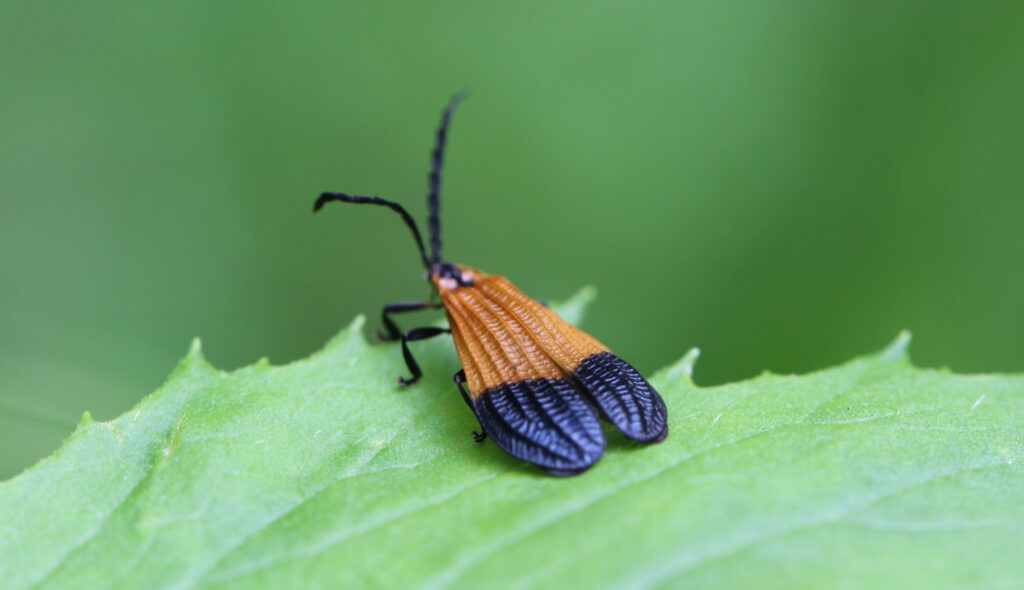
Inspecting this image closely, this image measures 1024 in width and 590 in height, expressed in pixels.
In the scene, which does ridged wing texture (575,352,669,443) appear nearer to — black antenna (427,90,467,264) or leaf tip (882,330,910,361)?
leaf tip (882,330,910,361)

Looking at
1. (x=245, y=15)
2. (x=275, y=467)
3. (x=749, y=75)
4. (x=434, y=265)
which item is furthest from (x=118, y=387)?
(x=749, y=75)

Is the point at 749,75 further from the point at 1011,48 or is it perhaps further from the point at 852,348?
the point at 852,348

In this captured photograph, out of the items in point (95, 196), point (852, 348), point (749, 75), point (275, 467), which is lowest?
point (852, 348)

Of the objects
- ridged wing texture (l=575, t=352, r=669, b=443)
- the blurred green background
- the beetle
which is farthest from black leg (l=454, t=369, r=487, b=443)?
the blurred green background

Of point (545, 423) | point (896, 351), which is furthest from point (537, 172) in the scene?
point (545, 423)

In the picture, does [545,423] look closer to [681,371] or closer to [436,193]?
[681,371]

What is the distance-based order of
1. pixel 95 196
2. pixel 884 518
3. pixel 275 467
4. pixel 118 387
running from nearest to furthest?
pixel 884 518
pixel 275 467
pixel 118 387
pixel 95 196

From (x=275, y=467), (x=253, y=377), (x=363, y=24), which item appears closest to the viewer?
(x=275, y=467)
